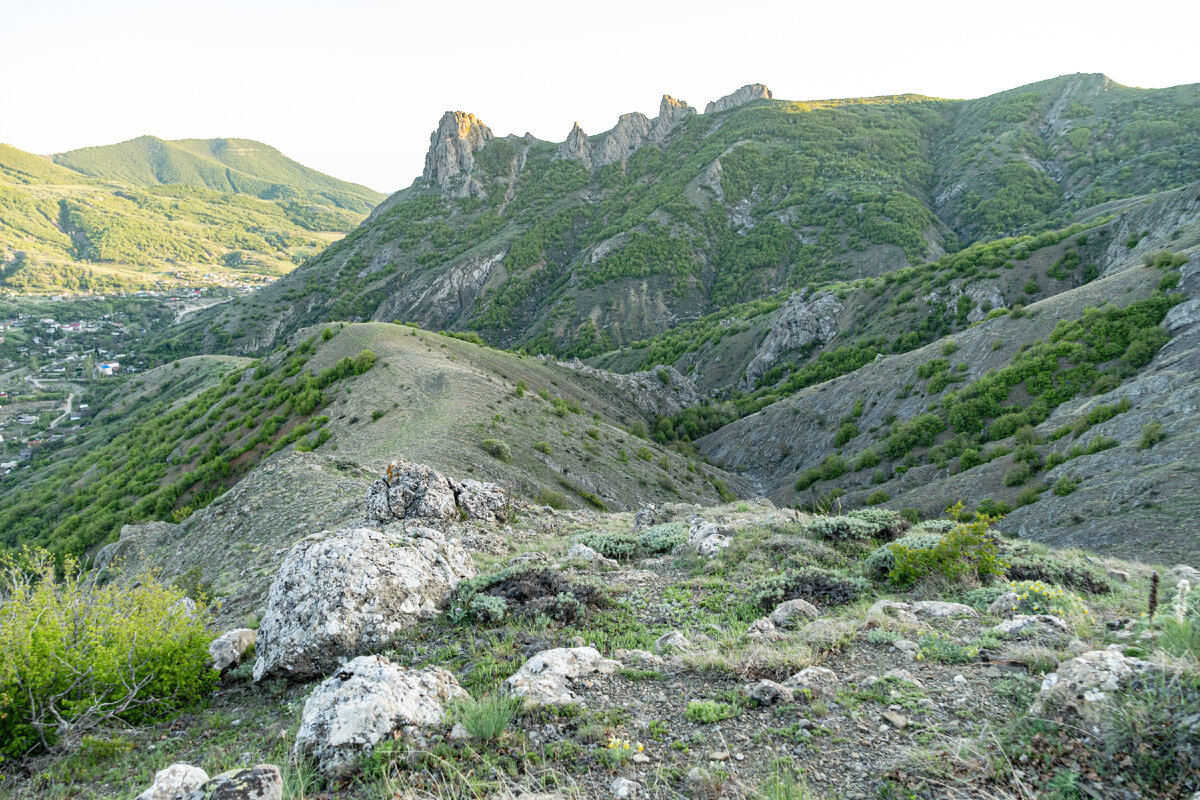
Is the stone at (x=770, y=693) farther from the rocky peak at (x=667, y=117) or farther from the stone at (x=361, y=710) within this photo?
the rocky peak at (x=667, y=117)

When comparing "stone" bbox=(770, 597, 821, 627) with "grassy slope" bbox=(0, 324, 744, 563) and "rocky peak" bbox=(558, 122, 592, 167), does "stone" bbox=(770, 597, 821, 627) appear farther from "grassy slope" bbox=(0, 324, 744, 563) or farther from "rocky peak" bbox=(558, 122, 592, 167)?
"rocky peak" bbox=(558, 122, 592, 167)

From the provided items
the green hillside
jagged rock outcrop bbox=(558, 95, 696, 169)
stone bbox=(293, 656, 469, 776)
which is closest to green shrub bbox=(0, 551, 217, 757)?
stone bbox=(293, 656, 469, 776)

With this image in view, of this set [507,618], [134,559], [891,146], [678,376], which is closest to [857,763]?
[507,618]

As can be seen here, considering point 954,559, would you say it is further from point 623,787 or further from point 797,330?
point 797,330

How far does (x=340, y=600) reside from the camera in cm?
793

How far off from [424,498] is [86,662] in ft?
28.8

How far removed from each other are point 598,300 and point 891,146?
9692 centimetres

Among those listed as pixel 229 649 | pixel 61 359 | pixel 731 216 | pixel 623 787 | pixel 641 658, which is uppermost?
pixel 731 216

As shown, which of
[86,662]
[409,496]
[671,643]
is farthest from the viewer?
[409,496]

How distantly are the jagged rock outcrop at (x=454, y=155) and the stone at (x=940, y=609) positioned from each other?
174 m

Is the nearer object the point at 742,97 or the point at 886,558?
the point at 886,558

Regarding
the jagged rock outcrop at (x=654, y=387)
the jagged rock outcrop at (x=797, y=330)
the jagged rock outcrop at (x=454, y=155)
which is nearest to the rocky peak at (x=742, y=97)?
the jagged rock outcrop at (x=454, y=155)

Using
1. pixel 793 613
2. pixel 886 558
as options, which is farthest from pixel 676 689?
pixel 886 558

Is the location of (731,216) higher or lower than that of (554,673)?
higher
